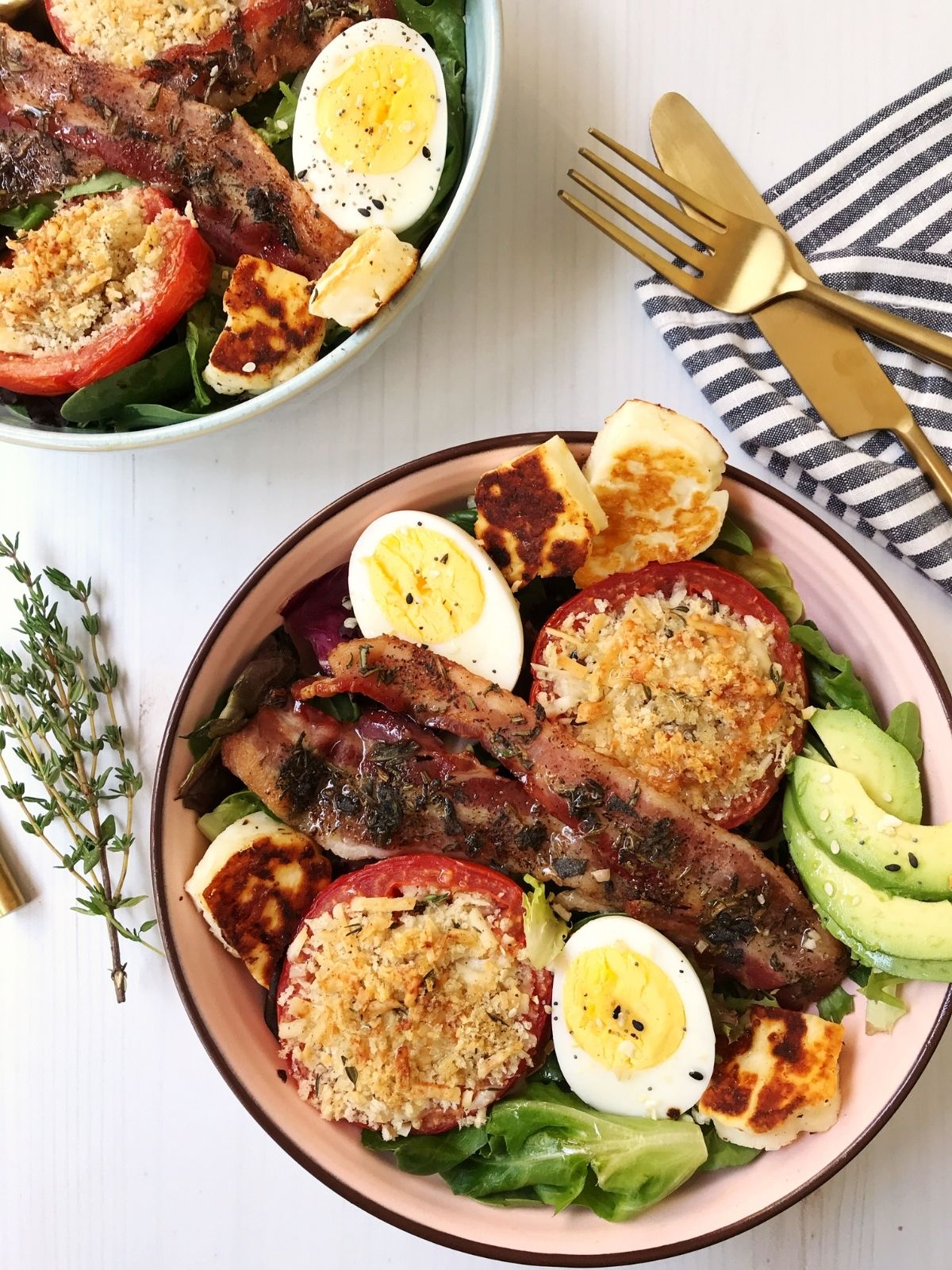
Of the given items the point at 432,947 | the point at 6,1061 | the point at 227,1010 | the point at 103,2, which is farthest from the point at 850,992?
the point at 103,2

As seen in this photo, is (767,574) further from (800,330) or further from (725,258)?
(725,258)

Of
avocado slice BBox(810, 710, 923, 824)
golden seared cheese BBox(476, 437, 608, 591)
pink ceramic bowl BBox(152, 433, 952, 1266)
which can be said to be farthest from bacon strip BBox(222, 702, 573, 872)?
avocado slice BBox(810, 710, 923, 824)

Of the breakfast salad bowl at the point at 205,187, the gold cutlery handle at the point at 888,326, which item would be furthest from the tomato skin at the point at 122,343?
the gold cutlery handle at the point at 888,326

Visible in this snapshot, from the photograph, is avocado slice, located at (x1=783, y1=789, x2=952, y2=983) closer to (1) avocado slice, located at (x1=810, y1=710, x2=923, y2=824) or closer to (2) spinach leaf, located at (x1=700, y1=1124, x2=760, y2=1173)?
(1) avocado slice, located at (x1=810, y1=710, x2=923, y2=824)

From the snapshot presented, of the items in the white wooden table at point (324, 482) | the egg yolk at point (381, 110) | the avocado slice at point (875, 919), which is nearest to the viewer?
the avocado slice at point (875, 919)

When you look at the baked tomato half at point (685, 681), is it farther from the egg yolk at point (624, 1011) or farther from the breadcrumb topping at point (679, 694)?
the egg yolk at point (624, 1011)

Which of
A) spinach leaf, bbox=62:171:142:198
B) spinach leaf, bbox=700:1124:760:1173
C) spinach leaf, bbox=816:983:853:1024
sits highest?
spinach leaf, bbox=62:171:142:198

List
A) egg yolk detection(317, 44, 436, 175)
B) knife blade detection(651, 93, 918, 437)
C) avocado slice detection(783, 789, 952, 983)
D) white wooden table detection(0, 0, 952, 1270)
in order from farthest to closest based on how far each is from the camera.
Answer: white wooden table detection(0, 0, 952, 1270), knife blade detection(651, 93, 918, 437), egg yolk detection(317, 44, 436, 175), avocado slice detection(783, 789, 952, 983)

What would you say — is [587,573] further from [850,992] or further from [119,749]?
[119,749]
